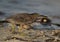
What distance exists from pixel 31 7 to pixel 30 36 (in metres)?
0.26

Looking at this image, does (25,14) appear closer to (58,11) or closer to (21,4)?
(21,4)

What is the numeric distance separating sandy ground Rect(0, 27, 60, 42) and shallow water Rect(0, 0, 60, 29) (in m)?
0.15

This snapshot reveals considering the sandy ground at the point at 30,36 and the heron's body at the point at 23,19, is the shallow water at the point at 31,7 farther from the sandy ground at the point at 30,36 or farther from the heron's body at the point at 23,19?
the sandy ground at the point at 30,36

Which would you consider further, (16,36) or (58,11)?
(58,11)

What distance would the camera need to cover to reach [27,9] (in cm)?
136

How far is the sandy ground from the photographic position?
3.98 ft

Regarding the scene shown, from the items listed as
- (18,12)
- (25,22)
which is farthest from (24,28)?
(18,12)

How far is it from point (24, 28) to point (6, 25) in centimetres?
14

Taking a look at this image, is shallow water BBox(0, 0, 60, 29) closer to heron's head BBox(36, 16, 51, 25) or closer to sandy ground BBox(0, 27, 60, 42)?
heron's head BBox(36, 16, 51, 25)

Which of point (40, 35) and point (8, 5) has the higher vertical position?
point (8, 5)

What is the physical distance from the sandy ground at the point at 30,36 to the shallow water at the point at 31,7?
15 centimetres

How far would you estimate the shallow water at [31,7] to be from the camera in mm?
1349

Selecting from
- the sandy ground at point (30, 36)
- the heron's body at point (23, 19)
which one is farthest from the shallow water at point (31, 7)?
the sandy ground at point (30, 36)

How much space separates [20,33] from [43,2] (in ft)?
1.09
